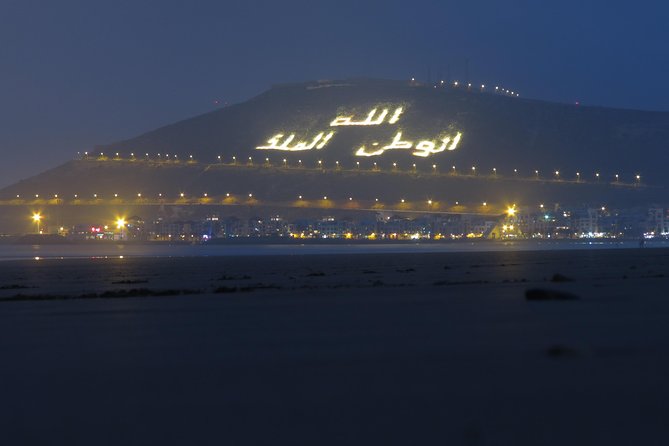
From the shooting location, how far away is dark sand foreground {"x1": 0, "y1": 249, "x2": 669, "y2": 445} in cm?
587

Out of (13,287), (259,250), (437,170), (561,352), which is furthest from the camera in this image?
(437,170)

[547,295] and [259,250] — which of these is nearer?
[547,295]

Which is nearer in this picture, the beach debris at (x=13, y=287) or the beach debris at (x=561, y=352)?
the beach debris at (x=561, y=352)

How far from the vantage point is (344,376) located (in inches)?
297

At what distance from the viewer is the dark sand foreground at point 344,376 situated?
5.87 metres

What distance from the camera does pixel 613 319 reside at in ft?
36.7

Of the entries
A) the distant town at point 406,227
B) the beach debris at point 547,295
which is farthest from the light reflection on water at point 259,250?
the beach debris at point 547,295

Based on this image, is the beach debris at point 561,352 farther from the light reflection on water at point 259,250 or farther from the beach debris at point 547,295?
the light reflection on water at point 259,250

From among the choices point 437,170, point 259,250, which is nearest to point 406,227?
point 437,170

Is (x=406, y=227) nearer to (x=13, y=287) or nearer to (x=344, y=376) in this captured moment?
(x=13, y=287)

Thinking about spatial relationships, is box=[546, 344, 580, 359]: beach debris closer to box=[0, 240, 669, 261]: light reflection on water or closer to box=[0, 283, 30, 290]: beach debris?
box=[0, 283, 30, 290]: beach debris

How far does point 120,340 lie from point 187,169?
174 metres

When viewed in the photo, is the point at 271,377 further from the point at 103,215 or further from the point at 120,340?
the point at 103,215

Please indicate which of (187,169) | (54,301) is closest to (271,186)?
(187,169)
